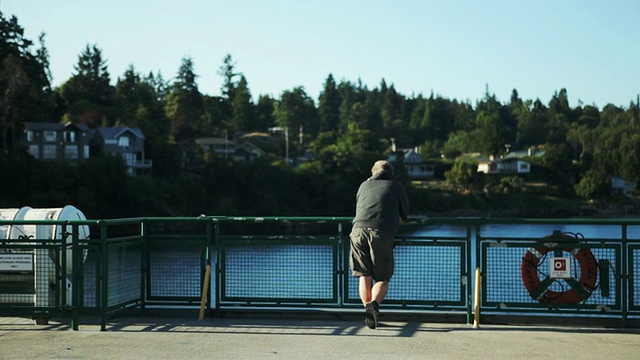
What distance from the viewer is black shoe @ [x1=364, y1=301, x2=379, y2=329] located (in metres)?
9.40

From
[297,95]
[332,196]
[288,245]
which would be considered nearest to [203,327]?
[288,245]

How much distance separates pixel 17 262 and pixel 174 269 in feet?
6.21

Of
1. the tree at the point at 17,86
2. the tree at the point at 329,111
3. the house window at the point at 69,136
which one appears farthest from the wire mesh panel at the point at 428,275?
the tree at the point at 329,111

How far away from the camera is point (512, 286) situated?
33.0 ft

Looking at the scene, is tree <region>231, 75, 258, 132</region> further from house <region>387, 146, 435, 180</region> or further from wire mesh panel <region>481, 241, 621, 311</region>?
wire mesh panel <region>481, 241, 621, 311</region>

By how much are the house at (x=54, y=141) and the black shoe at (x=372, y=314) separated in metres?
78.0

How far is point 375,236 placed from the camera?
9398 millimetres

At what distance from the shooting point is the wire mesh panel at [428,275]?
33.3 ft

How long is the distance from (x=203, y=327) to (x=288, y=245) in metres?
1.49

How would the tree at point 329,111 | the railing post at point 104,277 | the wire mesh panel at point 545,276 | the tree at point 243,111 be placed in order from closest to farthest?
1. the railing post at point 104,277
2. the wire mesh panel at point 545,276
3. the tree at point 243,111
4. the tree at point 329,111

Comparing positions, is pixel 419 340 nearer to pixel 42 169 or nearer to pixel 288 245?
pixel 288 245

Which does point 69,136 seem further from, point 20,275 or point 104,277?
point 104,277

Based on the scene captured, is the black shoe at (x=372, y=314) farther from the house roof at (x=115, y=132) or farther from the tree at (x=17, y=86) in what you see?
the house roof at (x=115, y=132)

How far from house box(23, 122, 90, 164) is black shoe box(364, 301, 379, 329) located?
→ 3070 inches
